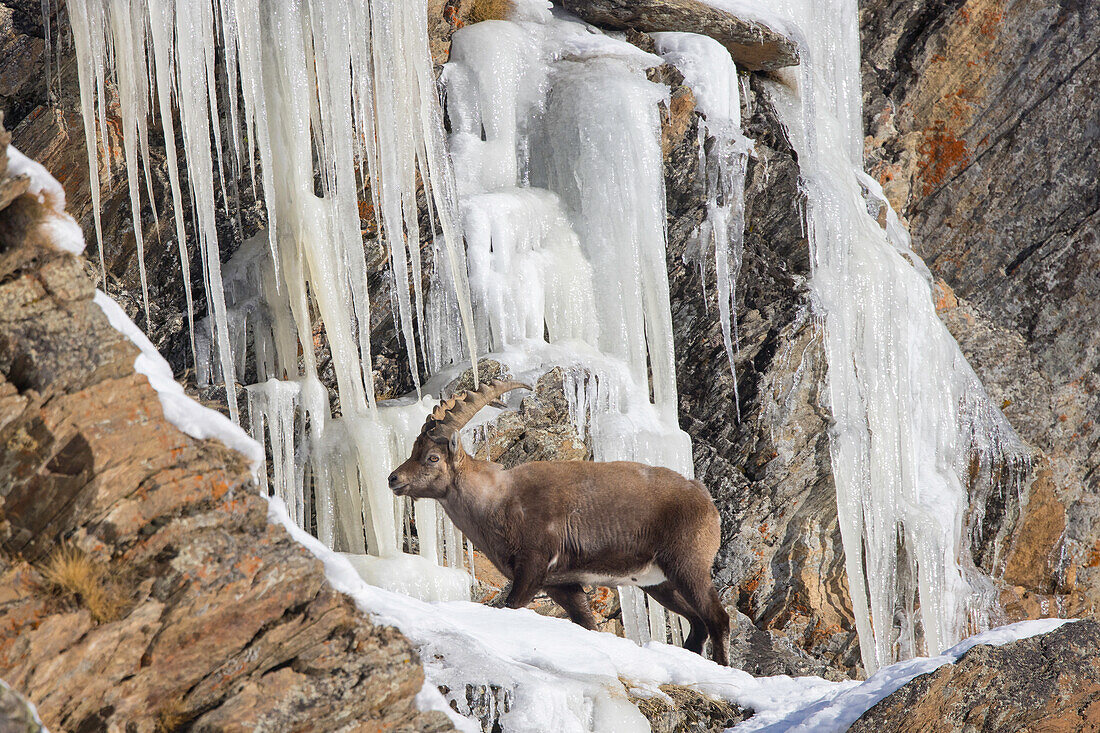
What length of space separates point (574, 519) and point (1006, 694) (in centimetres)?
253

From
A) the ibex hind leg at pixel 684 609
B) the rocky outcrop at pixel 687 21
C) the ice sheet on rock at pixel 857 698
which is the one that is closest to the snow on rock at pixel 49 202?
the ice sheet on rock at pixel 857 698

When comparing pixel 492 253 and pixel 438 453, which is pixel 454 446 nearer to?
pixel 438 453

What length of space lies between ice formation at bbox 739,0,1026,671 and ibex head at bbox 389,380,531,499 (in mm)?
3395

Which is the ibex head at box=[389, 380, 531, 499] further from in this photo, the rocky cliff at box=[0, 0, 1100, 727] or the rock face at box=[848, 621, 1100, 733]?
the rock face at box=[848, 621, 1100, 733]

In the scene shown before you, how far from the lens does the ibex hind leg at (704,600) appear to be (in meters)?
6.11

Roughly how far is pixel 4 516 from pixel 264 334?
464 cm

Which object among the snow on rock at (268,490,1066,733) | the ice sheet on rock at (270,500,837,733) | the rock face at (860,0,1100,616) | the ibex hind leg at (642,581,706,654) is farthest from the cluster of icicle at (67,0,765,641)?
the rock face at (860,0,1100,616)

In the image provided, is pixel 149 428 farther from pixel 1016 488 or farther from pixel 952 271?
pixel 952 271

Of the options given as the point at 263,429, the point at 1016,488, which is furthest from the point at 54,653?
the point at 1016,488

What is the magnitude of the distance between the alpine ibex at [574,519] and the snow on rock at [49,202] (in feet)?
10.8

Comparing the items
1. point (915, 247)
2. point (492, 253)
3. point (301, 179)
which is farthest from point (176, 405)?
point (915, 247)

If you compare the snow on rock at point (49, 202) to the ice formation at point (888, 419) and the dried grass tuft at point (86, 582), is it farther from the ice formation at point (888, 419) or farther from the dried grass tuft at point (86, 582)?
the ice formation at point (888, 419)

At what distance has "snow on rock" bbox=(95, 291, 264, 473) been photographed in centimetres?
304

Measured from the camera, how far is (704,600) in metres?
6.11
